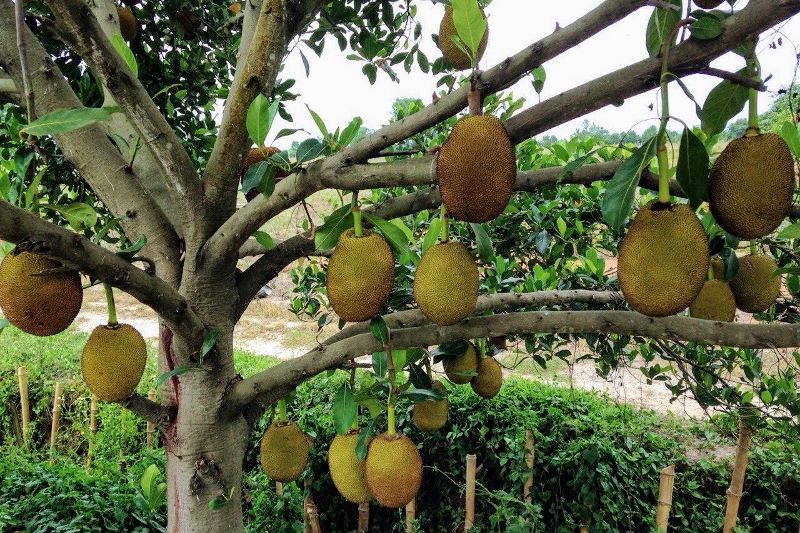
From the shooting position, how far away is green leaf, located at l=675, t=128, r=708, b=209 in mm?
527

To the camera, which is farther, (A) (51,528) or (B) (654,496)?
(B) (654,496)

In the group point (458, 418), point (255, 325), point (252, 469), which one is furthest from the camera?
point (255, 325)

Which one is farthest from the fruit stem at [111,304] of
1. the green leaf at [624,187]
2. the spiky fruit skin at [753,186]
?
the spiky fruit skin at [753,186]

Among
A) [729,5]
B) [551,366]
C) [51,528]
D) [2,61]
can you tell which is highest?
[2,61]

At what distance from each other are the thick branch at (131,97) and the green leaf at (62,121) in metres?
0.20

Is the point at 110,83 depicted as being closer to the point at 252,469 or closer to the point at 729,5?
the point at 729,5

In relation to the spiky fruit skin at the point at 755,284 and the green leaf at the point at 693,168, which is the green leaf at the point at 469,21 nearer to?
the green leaf at the point at 693,168

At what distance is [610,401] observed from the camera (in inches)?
115

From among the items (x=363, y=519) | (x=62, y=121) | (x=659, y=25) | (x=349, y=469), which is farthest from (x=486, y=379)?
(x=363, y=519)

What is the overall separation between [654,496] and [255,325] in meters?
6.20

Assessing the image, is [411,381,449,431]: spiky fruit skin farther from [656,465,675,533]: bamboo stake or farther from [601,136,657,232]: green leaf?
[656,465,675,533]: bamboo stake

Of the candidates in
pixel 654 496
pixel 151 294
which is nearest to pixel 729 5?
pixel 151 294

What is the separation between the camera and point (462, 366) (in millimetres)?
1096

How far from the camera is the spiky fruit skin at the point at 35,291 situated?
0.65 m
